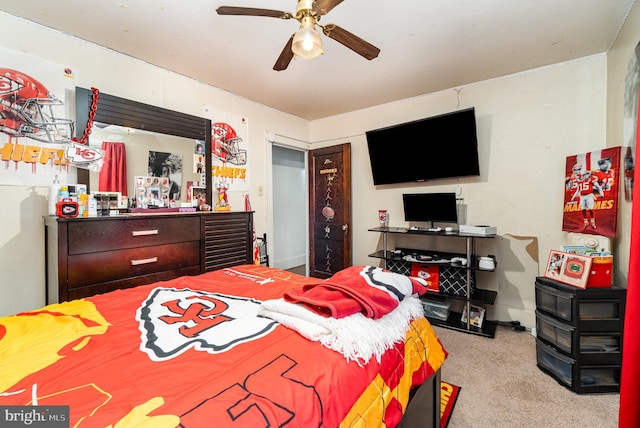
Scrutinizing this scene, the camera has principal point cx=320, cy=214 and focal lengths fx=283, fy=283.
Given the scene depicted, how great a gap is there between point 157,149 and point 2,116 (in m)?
0.97

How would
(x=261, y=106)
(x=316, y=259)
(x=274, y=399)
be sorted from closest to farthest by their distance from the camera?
(x=274, y=399) → (x=261, y=106) → (x=316, y=259)

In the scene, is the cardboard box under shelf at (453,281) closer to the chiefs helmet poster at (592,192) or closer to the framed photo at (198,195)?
the chiefs helmet poster at (592,192)

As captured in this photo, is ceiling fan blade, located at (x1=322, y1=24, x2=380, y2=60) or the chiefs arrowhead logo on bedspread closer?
the chiefs arrowhead logo on bedspread

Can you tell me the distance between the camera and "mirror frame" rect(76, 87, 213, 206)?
7.28ft

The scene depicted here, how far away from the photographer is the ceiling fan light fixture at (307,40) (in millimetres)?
1472

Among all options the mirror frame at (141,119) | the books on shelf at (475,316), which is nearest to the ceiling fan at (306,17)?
the mirror frame at (141,119)

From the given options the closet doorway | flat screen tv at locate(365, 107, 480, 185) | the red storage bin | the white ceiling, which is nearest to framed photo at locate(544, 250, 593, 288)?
the red storage bin

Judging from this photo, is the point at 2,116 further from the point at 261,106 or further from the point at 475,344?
the point at 475,344

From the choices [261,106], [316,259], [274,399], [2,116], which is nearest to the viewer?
[274,399]

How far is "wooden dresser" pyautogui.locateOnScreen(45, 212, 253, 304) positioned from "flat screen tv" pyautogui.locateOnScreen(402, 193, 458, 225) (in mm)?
1974

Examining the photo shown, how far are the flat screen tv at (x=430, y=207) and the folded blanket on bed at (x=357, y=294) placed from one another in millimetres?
1974

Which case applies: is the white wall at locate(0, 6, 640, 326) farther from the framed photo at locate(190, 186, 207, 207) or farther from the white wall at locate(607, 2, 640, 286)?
the framed photo at locate(190, 186, 207, 207)

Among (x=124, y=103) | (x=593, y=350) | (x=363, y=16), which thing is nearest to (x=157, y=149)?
(x=124, y=103)

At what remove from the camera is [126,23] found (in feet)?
6.73
